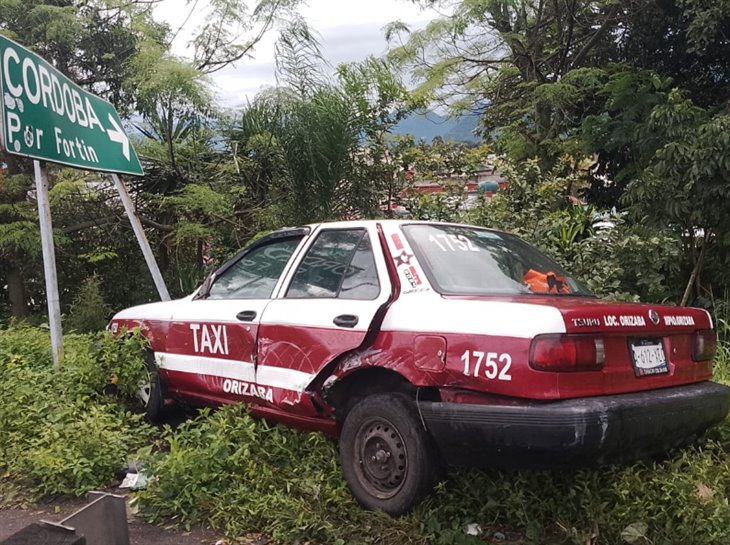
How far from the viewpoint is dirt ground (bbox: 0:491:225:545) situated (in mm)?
3459

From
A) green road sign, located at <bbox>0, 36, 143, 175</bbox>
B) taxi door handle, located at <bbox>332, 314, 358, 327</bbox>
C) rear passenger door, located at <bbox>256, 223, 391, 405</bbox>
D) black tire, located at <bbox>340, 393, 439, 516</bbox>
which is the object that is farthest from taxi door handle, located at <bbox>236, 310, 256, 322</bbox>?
green road sign, located at <bbox>0, 36, 143, 175</bbox>

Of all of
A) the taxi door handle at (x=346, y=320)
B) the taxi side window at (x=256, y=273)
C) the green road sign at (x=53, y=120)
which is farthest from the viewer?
the green road sign at (x=53, y=120)

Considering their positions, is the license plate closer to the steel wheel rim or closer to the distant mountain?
the steel wheel rim

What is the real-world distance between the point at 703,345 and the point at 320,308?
2.15 m

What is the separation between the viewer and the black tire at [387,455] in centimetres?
322

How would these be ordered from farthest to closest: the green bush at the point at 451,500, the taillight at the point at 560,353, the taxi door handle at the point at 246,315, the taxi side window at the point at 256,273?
the taxi side window at the point at 256,273 → the taxi door handle at the point at 246,315 → the green bush at the point at 451,500 → the taillight at the point at 560,353

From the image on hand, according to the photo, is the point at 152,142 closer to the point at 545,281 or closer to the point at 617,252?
the point at 617,252

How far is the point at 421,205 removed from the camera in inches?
326

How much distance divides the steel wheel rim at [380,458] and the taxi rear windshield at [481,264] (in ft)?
2.58

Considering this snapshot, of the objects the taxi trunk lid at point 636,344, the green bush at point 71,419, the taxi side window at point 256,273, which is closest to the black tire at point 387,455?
the taxi trunk lid at point 636,344

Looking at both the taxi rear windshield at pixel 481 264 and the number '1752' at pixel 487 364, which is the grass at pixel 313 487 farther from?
the taxi rear windshield at pixel 481 264

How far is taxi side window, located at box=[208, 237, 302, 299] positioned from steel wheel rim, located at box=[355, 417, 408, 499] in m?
1.27

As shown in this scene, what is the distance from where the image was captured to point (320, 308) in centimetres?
386

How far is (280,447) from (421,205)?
187 inches
